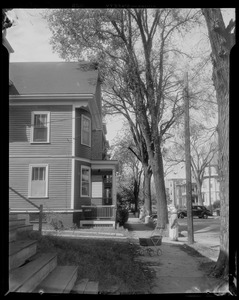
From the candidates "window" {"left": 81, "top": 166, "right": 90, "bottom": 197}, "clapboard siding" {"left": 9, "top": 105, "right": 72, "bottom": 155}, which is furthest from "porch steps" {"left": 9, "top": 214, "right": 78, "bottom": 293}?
"window" {"left": 81, "top": 166, "right": 90, "bottom": 197}

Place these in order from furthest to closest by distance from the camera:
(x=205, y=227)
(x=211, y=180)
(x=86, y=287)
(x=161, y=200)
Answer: (x=211, y=180)
(x=205, y=227)
(x=161, y=200)
(x=86, y=287)

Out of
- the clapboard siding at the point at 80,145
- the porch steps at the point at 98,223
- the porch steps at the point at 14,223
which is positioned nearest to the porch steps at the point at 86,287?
the porch steps at the point at 14,223

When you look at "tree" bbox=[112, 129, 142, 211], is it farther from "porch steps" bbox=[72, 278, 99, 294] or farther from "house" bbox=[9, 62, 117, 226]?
"porch steps" bbox=[72, 278, 99, 294]

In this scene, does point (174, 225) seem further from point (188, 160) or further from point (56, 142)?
point (56, 142)

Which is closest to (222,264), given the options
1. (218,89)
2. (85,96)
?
(218,89)

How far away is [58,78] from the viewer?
7.01 m

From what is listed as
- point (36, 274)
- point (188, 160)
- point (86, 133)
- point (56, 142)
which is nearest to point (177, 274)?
point (36, 274)

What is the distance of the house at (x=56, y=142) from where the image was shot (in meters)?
3.46

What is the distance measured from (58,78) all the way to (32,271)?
4674mm

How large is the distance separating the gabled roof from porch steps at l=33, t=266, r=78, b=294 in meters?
1.92

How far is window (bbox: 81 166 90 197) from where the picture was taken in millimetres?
12267
